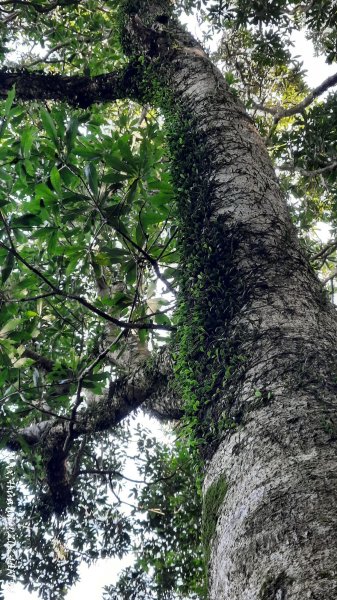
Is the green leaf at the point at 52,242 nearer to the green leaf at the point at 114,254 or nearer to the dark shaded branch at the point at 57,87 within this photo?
the green leaf at the point at 114,254

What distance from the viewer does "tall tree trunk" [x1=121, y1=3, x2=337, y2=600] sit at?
4.43 feet

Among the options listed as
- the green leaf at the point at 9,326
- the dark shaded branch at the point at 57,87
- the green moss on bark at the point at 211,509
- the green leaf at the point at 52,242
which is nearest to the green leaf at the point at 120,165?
the green leaf at the point at 52,242

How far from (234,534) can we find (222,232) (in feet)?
4.74

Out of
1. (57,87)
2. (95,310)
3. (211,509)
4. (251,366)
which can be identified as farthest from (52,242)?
(211,509)

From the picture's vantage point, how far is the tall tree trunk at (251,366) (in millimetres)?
1350

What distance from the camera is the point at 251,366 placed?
1.99 m

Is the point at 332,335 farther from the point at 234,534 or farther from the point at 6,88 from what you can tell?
the point at 6,88

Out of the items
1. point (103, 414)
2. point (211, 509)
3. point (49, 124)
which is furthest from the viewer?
point (103, 414)

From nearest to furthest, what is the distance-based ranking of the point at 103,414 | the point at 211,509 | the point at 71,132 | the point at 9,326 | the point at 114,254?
the point at 211,509 < the point at 71,132 < the point at 114,254 < the point at 9,326 < the point at 103,414

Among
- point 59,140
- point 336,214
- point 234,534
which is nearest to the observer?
point 234,534

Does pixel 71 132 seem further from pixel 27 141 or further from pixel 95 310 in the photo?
pixel 95 310

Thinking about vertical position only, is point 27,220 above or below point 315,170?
below

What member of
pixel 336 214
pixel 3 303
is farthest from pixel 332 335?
pixel 336 214

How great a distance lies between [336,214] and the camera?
6.14 meters
